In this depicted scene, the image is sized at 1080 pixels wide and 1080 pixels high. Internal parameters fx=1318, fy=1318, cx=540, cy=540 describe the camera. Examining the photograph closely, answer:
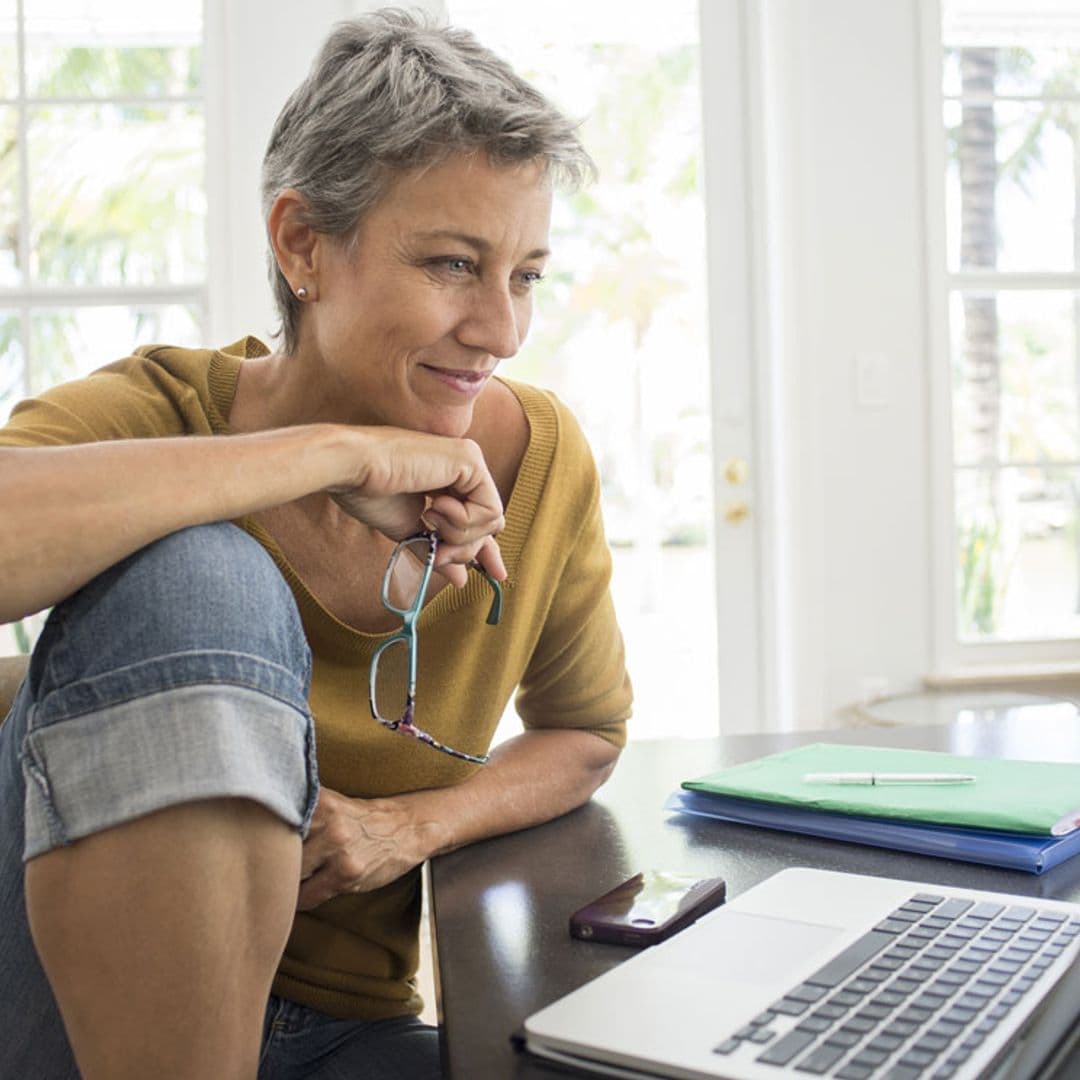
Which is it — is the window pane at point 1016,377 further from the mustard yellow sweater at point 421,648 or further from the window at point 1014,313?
the mustard yellow sweater at point 421,648

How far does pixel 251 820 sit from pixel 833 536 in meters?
2.75

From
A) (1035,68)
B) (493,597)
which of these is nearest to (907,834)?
(493,597)

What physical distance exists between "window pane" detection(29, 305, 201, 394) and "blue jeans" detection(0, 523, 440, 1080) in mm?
2508

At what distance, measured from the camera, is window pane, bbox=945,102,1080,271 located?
3.38 m

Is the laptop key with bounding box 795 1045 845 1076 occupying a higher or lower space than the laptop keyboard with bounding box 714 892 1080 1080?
higher

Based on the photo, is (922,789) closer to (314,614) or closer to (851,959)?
(851,959)

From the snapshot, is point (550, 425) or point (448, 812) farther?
point (550, 425)

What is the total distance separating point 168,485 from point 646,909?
0.38 m

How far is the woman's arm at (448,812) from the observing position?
1.00m

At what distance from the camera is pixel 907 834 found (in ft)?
3.06

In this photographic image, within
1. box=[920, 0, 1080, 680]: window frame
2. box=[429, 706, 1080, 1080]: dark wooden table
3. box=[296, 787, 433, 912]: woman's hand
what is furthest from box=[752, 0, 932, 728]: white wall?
box=[296, 787, 433, 912]: woman's hand

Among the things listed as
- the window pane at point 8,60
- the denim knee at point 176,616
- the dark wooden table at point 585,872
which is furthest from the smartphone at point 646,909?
the window pane at point 8,60

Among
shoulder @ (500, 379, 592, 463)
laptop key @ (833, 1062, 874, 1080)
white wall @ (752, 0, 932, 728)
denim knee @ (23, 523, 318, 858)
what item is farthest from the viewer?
white wall @ (752, 0, 932, 728)

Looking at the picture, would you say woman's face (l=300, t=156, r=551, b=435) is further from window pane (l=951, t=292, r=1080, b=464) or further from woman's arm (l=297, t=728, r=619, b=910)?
window pane (l=951, t=292, r=1080, b=464)
